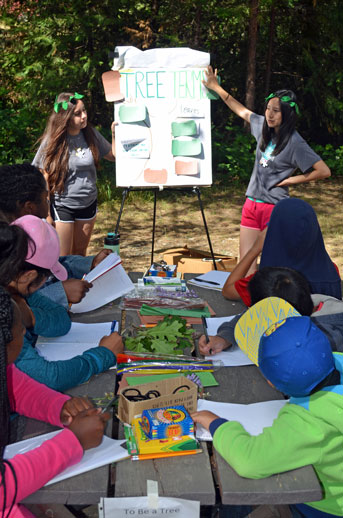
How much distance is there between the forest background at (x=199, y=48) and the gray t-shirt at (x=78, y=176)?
2.88 m

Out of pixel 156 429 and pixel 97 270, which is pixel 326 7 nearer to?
pixel 97 270

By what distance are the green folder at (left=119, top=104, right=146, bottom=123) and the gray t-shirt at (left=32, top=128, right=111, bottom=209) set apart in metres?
0.37

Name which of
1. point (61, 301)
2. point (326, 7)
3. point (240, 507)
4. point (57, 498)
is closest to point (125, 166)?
point (61, 301)

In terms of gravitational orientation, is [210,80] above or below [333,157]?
above

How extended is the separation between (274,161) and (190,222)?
340cm

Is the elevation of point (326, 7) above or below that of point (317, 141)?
above

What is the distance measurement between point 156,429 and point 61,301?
1169 mm

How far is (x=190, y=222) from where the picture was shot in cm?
795

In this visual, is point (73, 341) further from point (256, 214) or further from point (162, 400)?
point (256, 214)

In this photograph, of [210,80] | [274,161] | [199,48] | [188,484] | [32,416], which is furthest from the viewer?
[199,48]

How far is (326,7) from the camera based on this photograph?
32.4 ft

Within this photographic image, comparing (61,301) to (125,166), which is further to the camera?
(125,166)

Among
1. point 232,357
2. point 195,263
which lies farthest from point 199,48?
point 232,357

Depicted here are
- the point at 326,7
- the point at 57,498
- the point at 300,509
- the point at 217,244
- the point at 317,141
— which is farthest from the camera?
the point at 317,141
